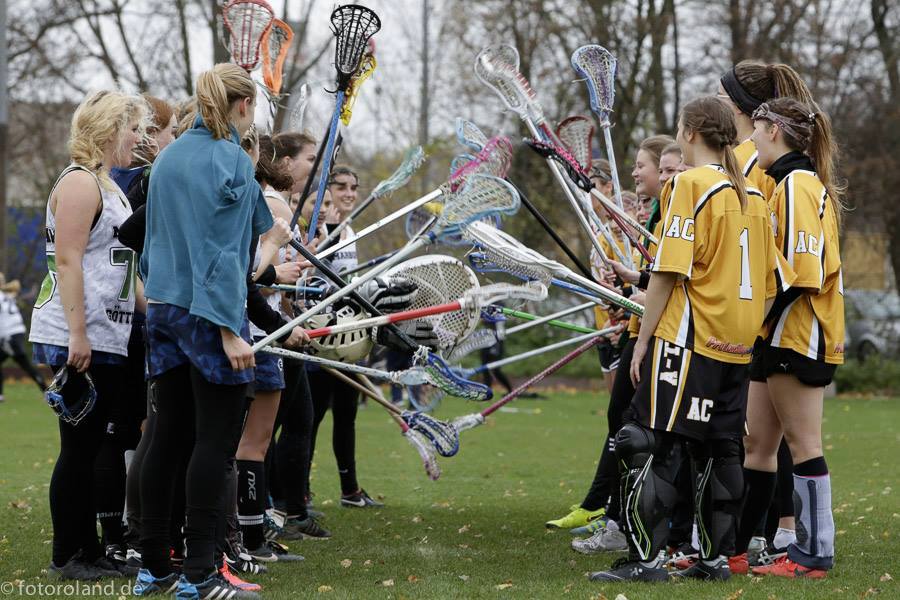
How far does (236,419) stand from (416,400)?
1.88 m

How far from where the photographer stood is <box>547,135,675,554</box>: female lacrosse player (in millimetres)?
5195

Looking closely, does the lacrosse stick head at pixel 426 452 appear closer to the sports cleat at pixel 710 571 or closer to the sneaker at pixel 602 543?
the sneaker at pixel 602 543

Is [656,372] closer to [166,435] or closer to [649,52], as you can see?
[166,435]

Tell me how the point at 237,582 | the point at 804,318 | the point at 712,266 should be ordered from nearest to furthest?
the point at 237,582 → the point at 712,266 → the point at 804,318

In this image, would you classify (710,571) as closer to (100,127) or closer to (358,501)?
(358,501)

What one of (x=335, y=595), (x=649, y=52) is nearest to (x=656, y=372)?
(x=335, y=595)

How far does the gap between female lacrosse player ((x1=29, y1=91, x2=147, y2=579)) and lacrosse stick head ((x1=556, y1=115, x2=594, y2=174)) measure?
8.22ft

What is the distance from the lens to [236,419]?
12.5 feet

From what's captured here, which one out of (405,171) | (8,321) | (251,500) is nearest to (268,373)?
(251,500)

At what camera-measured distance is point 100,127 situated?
4.38 meters

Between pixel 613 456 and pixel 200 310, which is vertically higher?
pixel 200 310

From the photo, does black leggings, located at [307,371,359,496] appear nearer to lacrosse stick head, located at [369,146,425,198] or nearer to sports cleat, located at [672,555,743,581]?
lacrosse stick head, located at [369,146,425,198]

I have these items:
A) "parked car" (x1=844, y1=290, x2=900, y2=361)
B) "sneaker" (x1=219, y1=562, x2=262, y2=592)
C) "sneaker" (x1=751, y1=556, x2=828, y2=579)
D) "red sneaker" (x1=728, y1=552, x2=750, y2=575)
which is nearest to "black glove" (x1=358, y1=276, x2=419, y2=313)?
"sneaker" (x1=219, y1=562, x2=262, y2=592)

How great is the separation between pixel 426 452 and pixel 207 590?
1.41 m
